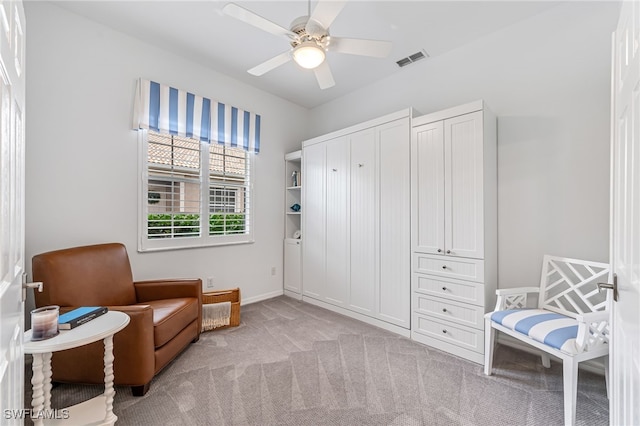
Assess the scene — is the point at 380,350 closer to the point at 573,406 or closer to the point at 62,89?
the point at 573,406

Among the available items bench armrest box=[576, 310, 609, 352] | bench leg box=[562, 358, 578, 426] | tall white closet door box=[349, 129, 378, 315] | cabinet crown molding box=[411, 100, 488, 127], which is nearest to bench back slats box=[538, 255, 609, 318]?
bench armrest box=[576, 310, 609, 352]

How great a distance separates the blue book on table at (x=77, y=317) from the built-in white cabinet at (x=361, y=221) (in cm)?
233

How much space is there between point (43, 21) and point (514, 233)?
4.39 m

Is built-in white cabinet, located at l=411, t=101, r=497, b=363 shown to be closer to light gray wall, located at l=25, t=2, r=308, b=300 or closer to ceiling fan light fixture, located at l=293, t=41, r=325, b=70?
ceiling fan light fixture, located at l=293, t=41, r=325, b=70

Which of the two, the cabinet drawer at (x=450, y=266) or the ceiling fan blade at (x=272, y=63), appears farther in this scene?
the cabinet drawer at (x=450, y=266)

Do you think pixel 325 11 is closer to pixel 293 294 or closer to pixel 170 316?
pixel 170 316

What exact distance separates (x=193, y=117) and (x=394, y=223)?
2.51m

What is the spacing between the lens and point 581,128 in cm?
223

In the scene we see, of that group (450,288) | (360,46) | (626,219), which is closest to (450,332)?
(450,288)

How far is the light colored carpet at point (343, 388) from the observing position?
1.70 metres

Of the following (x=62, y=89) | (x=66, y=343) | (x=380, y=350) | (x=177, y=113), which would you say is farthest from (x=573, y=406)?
(x=62, y=89)

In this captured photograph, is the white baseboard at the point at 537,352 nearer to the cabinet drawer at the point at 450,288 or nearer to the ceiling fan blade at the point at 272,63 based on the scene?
the cabinet drawer at the point at 450,288

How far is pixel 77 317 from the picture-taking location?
1.54 meters

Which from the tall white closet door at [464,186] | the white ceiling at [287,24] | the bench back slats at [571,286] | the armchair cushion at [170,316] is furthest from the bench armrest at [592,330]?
the armchair cushion at [170,316]
